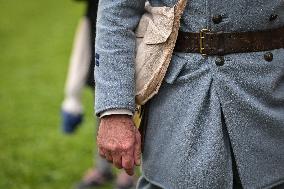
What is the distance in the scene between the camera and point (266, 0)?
207 centimetres

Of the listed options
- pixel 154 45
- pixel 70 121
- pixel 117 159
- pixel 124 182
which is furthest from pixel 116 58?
pixel 124 182

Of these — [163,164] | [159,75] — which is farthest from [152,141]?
[159,75]

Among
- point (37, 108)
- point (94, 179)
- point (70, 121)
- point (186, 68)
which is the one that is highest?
point (186, 68)

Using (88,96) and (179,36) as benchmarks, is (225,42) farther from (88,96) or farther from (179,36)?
(88,96)

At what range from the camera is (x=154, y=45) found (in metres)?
2.14

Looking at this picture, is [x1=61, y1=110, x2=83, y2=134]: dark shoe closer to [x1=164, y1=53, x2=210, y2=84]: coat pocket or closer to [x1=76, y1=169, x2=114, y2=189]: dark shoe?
[x1=76, y1=169, x2=114, y2=189]: dark shoe

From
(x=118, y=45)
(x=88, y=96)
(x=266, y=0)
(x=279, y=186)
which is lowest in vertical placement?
(x=88, y=96)

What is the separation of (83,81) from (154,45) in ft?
5.92

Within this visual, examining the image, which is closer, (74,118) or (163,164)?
(163,164)

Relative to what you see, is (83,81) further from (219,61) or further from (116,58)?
(219,61)

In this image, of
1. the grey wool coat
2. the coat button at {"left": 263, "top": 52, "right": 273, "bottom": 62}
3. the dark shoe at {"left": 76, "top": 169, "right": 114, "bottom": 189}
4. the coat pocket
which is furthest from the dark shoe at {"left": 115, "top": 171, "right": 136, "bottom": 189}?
the coat button at {"left": 263, "top": 52, "right": 273, "bottom": 62}

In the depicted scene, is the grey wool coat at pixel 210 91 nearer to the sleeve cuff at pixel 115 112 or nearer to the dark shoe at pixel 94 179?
the sleeve cuff at pixel 115 112

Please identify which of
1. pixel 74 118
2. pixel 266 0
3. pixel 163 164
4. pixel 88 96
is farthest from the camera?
pixel 88 96

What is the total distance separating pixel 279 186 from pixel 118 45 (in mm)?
798
